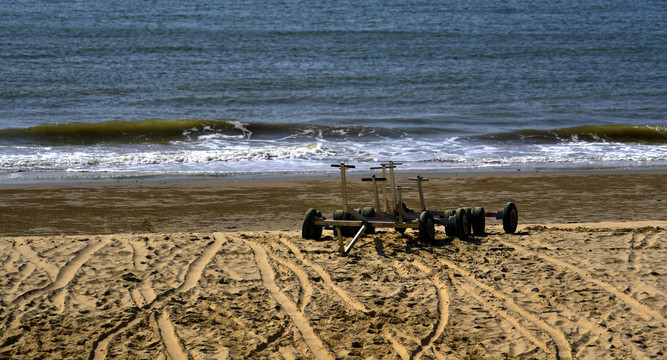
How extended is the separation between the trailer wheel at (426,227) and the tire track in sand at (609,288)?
0.79 metres

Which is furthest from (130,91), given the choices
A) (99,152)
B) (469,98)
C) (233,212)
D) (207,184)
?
(233,212)

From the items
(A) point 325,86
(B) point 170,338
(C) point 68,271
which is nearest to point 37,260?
(C) point 68,271

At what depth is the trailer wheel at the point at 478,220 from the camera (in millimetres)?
8109

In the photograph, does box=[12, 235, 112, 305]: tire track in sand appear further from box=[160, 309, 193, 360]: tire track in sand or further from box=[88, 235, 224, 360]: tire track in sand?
box=[160, 309, 193, 360]: tire track in sand

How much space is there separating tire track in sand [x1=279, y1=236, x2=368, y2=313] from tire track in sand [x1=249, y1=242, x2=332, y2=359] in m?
0.34

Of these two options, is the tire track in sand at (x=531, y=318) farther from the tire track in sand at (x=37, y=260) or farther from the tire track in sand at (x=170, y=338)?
the tire track in sand at (x=37, y=260)

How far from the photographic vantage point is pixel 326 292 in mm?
5996

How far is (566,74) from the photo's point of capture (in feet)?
97.3

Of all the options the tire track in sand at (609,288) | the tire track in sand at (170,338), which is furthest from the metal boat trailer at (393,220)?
the tire track in sand at (170,338)

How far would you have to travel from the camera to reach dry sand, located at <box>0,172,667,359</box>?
4.94 meters

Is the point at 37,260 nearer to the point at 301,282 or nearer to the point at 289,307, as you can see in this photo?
the point at 301,282

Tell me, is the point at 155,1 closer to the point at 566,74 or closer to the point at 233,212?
the point at 566,74

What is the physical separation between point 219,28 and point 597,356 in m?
35.7

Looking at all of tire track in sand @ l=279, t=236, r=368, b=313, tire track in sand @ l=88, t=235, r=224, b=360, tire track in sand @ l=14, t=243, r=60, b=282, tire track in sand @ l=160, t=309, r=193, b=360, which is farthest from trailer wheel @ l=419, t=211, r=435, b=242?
tire track in sand @ l=14, t=243, r=60, b=282
